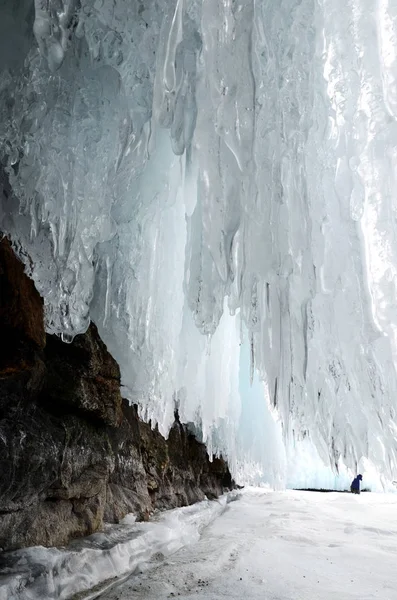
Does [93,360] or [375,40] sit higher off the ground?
[375,40]

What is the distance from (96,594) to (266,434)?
970 centimetres

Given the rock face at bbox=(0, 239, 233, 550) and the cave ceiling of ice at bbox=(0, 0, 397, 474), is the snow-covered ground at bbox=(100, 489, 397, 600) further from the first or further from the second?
the cave ceiling of ice at bbox=(0, 0, 397, 474)

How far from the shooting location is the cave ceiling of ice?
6.73ft

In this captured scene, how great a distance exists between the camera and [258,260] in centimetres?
246

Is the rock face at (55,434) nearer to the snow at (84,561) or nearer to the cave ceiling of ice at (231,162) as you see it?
the snow at (84,561)

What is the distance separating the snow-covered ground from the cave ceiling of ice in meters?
1.10

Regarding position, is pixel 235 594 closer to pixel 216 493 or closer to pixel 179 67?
pixel 179 67

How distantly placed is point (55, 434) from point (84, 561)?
1.02m

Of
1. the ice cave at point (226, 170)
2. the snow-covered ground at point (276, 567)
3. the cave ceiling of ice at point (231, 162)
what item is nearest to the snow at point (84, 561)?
the snow-covered ground at point (276, 567)

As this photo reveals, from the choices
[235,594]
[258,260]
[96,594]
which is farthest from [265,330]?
[96,594]

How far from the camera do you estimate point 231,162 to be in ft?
7.34

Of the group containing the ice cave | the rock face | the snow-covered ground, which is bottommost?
the snow-covered ground

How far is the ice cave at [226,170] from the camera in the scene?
205cm

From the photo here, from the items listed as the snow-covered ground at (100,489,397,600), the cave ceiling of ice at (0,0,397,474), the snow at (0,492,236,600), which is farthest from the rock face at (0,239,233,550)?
the snow-covered ground at (100,489,397,600)
